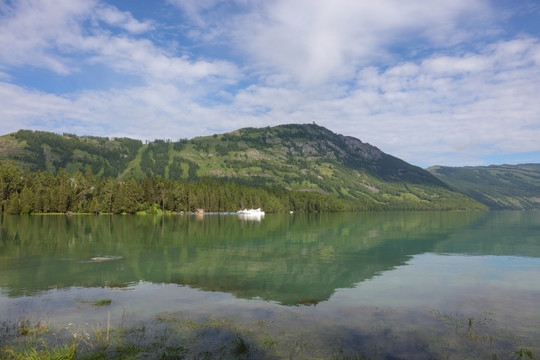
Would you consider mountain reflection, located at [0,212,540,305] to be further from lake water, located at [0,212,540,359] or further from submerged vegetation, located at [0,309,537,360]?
submerged vegetation, located at [0,309,537,360]

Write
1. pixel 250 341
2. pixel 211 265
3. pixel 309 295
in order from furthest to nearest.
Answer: pixel 211 265 < pixel 309 295 < pixel 250 341

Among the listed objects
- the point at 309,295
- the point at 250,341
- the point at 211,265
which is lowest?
the point at 211,265

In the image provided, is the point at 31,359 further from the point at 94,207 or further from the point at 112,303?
the point at 94,207

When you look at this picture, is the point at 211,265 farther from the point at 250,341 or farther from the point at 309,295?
the point at 250,341

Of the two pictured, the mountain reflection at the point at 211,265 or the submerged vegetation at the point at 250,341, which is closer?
the submerged vegetation at the point at 250,341

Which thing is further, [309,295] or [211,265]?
[211,265]

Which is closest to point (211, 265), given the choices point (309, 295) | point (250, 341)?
point (309, 295)

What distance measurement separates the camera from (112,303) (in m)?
26.0

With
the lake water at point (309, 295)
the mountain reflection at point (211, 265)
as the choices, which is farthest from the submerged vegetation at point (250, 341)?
the mountain reflection at point (211, 265)

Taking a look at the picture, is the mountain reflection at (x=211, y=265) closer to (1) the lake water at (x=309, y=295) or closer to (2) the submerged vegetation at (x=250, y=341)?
(1) the lake water at (x=309, y=295)

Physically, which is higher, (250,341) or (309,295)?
(250,341)

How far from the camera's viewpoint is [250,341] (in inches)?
736

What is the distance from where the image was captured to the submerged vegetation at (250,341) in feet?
55.4

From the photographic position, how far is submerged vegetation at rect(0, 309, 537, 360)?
1689cm
